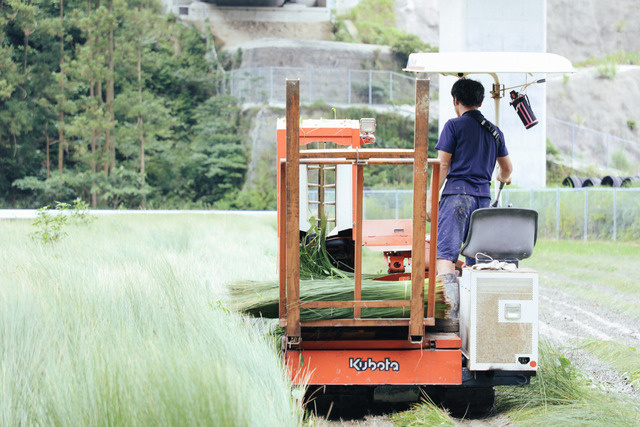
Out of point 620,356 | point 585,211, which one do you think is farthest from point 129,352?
point 585,211

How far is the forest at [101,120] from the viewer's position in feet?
112

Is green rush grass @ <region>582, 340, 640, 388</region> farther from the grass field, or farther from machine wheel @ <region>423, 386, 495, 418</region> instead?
machine wheel @ <region>423, 386, 495, 418</region>

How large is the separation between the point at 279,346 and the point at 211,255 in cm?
521

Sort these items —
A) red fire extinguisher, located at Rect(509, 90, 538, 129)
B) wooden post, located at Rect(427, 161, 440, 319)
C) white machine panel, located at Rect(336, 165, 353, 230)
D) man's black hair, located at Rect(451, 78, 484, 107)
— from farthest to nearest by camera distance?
white machine panel, located at Rect(336, 165, 353, 230) < red fire extinguisher, located at Rect(509, 90, 538, 129) < man's black hair, located at Rect(451, 78, 484, 107) < wooden post, located at Rect(427, 161, 440, 319)

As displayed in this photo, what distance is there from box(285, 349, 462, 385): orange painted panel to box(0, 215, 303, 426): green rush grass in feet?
1.15

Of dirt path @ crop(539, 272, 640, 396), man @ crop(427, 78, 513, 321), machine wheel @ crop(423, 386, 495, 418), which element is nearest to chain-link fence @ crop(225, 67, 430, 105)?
dirt path @ crop(539, 272, 640, 396)

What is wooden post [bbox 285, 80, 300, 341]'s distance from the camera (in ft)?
13.4

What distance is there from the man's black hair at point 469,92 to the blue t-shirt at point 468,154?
0.42 ft

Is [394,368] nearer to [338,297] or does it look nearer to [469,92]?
[338,297]

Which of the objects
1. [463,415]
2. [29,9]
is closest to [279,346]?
[463,415]

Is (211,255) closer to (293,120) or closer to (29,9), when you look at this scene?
(293,120)

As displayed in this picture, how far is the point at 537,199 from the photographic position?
21.4m

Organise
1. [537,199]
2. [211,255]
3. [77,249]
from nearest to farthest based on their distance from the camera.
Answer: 1. [77,249]
2. [211,255]
3. [537,199]

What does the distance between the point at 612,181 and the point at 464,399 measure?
2174 cm
